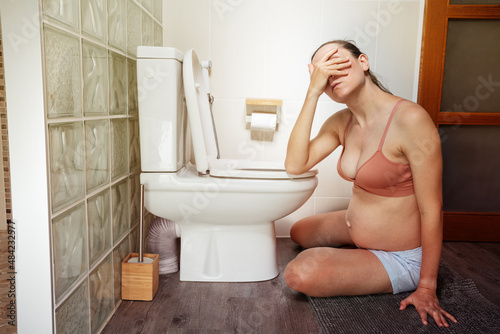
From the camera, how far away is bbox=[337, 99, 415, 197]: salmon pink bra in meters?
1.21

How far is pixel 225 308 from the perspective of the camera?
1.31 metres

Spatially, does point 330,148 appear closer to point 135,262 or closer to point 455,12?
point 135,262

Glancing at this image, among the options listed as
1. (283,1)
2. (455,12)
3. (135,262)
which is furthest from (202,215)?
(455,12)

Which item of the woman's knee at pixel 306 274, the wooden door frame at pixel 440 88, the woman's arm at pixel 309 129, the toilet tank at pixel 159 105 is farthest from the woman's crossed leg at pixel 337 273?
the wooden door frame at pixel 440 88

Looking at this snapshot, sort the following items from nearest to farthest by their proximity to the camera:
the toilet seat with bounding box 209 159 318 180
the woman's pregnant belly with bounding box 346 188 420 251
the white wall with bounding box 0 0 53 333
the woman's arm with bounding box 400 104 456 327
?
the white wall with bounding box 0 0 53 333 < the woman's arm with bounding box 400 104 456 327 < the woman's pregnant belly with bounding box 346 188 420 251 < the toilet seat with bounding box 209 159 318 180

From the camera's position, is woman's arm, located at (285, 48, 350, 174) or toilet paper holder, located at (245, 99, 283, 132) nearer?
woman's arm, located at (285, 48, 350, 174)

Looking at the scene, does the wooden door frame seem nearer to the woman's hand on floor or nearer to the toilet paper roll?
the toilet paper roll

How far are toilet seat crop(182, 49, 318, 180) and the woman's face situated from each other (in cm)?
34

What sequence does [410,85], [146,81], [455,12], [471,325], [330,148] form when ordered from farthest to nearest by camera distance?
1. [410,85]
2. [455,12]
3. [330,148]
4. [146,81]
5. [471,325]

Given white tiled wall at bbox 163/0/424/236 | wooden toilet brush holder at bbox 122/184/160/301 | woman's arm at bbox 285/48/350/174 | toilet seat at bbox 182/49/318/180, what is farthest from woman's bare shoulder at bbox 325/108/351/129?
wooden toilet brush holder at bbox 122/184/160/301

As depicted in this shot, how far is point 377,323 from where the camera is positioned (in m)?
1.17

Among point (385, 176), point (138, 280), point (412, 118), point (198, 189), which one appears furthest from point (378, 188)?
point (138, 280)

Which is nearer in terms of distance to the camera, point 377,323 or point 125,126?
point 377,323

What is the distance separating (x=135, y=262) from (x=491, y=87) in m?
1.89
